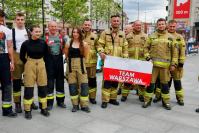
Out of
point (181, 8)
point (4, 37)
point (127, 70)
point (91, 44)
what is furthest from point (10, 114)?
point (181, 8)

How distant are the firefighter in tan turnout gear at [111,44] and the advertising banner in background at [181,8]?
9.35 metres

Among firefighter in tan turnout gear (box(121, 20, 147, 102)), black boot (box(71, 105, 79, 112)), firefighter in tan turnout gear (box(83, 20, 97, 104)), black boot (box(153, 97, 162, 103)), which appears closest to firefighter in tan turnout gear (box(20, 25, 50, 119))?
black boot (box(71, 105, 79, 112))

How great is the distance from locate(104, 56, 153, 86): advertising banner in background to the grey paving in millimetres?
672

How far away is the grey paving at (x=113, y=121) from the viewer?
5.24m

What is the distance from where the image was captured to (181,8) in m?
15.1

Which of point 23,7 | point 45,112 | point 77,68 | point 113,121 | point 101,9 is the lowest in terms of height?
point 113,121

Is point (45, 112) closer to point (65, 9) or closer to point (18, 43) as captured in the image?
point (18, 43)

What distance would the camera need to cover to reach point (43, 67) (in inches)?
230

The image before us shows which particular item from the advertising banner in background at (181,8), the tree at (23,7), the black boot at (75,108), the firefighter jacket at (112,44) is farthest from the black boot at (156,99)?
the tree at (23,7)

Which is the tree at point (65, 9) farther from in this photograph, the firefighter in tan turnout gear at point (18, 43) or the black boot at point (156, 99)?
the firefighter in tan turnout gear at point (18, 43)

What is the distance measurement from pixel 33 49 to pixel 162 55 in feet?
9.52

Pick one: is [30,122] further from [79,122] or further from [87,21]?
[87,21]

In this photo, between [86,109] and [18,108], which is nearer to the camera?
[18,108]

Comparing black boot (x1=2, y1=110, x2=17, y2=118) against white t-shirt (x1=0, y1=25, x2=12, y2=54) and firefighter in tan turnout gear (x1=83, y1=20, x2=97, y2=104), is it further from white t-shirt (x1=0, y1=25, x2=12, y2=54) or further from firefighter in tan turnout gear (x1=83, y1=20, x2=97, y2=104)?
firefighter in tan turnout gear (x1=83, y1=20, x2=97, y2=104)
